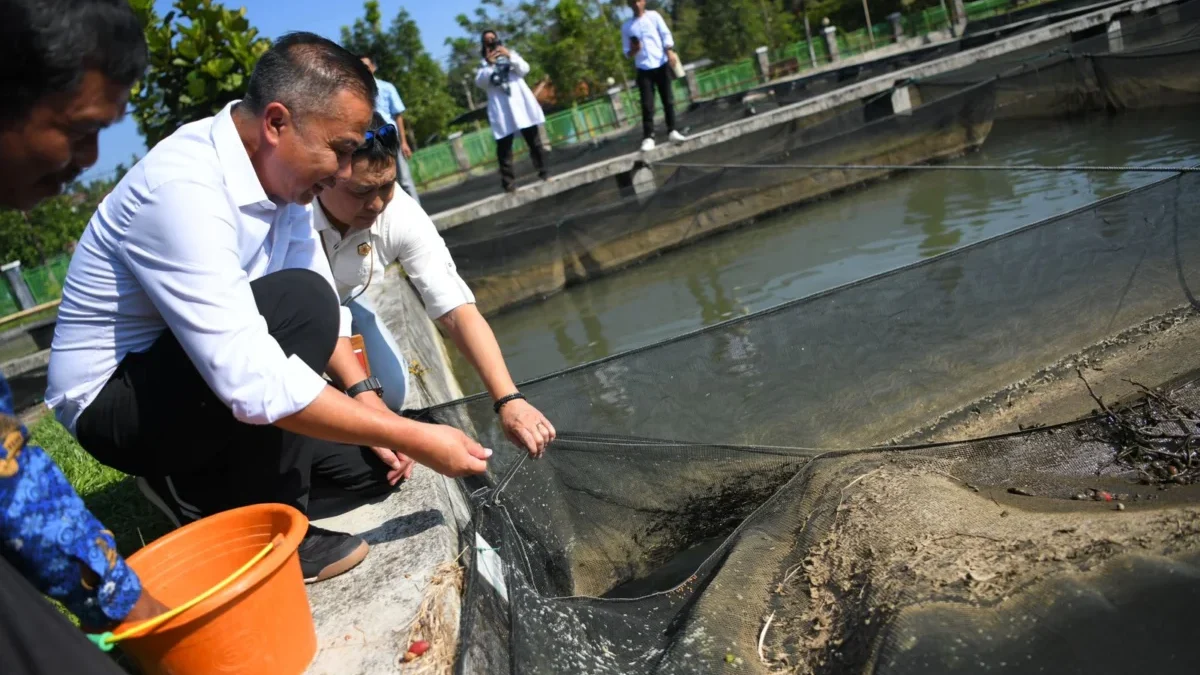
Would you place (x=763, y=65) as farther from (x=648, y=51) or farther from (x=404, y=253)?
(x=404, y=253)

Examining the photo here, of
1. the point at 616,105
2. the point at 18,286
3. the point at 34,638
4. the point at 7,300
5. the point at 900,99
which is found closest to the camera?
the point at 34,638

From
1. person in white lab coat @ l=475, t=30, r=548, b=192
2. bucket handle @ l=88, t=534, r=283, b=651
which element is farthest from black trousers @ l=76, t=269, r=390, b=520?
person in white lab coat @ l=475, t=30, r=548, b=192

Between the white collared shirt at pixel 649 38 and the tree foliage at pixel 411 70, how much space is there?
19.8 meters

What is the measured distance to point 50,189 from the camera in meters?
1.30

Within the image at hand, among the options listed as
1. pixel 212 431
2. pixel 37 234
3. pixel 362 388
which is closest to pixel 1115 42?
pixel 362 388

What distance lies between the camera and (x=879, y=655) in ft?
6.58

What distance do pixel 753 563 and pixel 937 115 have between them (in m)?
8.15

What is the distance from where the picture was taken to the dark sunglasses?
8.45ft

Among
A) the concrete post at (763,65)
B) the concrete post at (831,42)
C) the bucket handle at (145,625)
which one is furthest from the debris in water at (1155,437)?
the concrete post at (831,42)

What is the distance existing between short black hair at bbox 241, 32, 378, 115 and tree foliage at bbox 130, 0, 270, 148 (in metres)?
4.54

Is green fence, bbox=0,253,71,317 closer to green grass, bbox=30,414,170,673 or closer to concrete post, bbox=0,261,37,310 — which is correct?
concrete post, bbox=0,261,37,310

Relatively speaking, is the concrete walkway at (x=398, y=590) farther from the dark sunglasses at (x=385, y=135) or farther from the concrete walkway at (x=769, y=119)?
the concrete walkway at (x=769, y=119)

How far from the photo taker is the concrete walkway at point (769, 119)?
9.59 meters

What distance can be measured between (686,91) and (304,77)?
24641 millimetres
